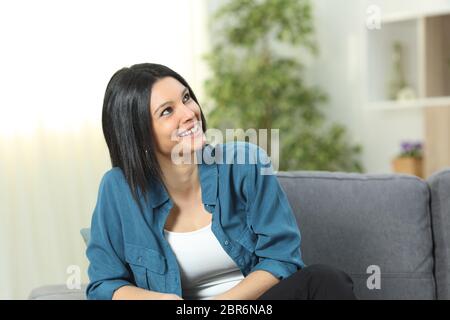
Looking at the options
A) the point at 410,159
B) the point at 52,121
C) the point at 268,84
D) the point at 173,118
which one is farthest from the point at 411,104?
the point at 173,118

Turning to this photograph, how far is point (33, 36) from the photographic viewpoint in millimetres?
3160

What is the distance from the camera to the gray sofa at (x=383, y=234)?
1876 millimetres

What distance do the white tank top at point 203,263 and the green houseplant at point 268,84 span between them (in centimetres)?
224

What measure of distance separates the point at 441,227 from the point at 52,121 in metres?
1.98

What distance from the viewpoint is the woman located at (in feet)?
5.38

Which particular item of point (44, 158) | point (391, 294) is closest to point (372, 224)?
point (391, 294)

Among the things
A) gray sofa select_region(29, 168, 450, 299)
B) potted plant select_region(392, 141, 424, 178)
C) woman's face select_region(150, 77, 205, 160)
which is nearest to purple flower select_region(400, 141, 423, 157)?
potted plant select_region(392, 141, 424, 178)

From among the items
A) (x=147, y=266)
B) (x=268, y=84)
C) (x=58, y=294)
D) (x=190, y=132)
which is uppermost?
(x=268, y=84)

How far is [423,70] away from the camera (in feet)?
12.7

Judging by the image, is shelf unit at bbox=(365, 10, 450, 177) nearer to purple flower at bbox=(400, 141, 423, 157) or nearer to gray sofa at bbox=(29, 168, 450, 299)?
purple flower at bbox=(400, 141, 423, 157)

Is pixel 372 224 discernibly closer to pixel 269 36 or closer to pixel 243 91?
pixel 243 91

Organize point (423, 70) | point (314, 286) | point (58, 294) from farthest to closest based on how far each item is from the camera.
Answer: point (423, 70) < point (58, 294) < point (314, 286)

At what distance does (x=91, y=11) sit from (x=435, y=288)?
2.17m

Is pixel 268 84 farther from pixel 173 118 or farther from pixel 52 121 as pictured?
pixel 173 118
